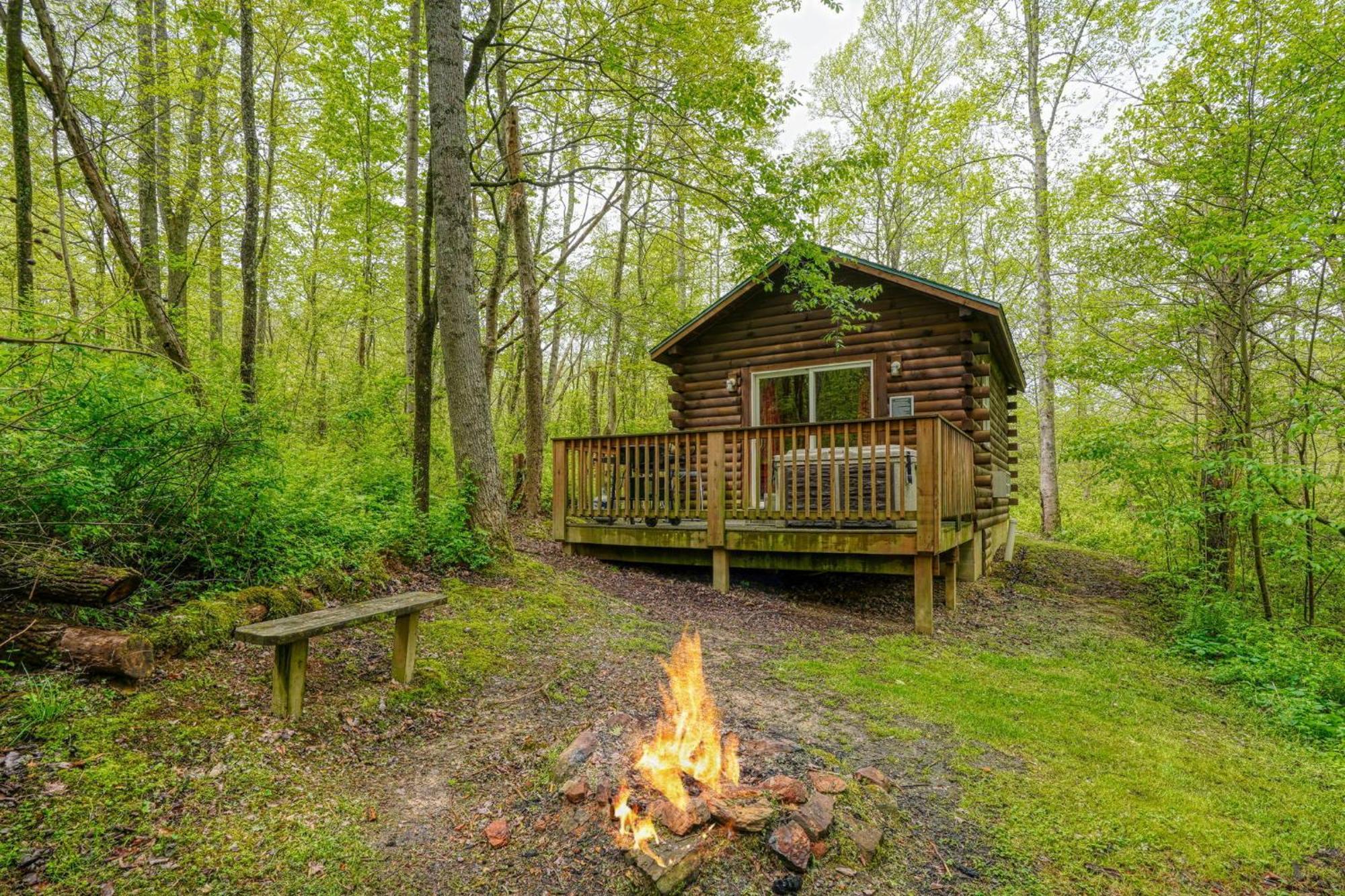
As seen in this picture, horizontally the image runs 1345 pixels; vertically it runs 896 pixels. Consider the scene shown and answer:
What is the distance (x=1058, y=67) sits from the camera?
45.7 feet

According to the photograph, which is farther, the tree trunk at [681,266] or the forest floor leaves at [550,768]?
the tree trunk at [681,266]

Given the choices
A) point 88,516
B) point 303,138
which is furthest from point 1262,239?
point 303,138

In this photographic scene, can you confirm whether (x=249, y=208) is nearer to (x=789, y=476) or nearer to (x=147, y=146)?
(x=147, y=146)

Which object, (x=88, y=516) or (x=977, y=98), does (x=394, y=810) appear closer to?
(x=88, y=516)

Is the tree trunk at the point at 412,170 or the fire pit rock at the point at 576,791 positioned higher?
the tree trunk at the point at 412,170

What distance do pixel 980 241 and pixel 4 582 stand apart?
2424cm

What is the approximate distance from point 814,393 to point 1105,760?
6557 millimetres

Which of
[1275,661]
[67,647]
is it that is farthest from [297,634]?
[1275,661]

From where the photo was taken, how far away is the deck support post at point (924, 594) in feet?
19.7

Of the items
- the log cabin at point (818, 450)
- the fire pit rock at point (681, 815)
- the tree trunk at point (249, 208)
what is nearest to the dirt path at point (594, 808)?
the fire pit rock at point (681, 815)

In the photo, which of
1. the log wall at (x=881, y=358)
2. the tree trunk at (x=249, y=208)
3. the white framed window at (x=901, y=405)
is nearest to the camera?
the tree trunk at (x=249, y=208)

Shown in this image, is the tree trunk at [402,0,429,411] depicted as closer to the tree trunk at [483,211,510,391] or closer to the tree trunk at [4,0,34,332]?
the tree trunk at [483,211,510,391]

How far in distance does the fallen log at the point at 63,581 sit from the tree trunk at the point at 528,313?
6.71m

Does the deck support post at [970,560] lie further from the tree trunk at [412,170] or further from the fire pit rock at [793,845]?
the tree trunk at [412,170]
